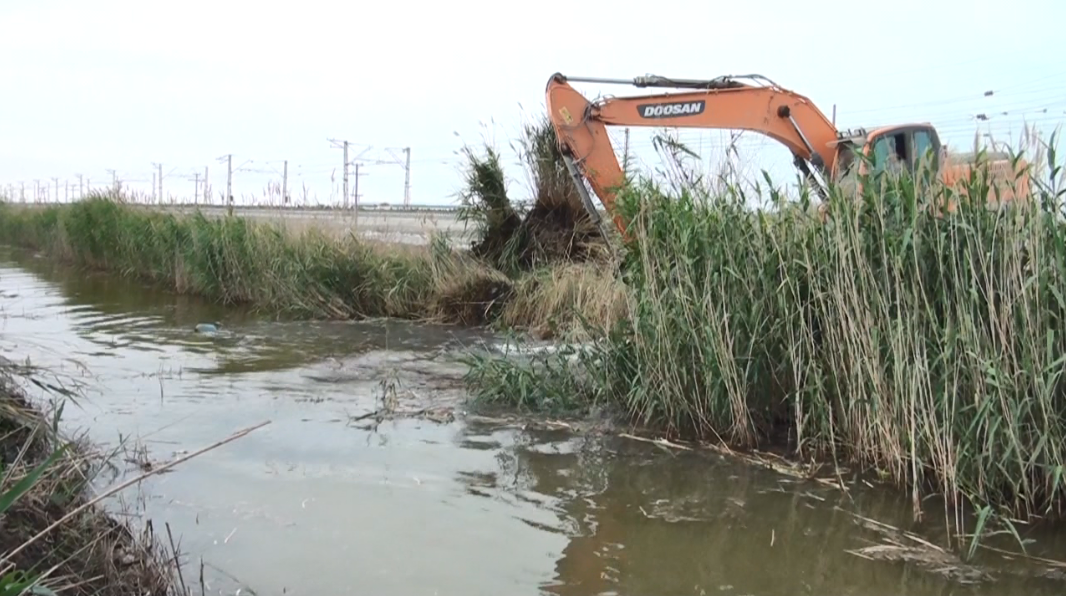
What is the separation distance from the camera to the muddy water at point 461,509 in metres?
3.72

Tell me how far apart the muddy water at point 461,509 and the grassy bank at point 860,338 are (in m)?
0.34

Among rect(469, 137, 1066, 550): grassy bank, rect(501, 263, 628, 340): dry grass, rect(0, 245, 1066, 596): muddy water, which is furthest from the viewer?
rect(501, 263, 628, 340): dry grass

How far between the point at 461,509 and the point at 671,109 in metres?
6.38

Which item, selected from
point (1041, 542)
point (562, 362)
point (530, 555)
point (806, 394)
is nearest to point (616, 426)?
point (562, 362)

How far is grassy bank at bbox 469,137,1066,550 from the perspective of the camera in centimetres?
423

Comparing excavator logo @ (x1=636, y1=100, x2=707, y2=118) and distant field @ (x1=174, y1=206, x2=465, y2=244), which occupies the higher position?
excavator logo @ (x1=636, y1=100, x2=707, y2=118)

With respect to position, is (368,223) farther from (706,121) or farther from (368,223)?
(706,121)

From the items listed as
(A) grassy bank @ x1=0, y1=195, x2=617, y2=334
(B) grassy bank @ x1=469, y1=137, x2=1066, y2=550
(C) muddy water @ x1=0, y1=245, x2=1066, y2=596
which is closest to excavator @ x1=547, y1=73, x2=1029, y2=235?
(A) grassy bank @ x1=0, y1=195, x2=617, y2=334

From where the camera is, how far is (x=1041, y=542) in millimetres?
4098

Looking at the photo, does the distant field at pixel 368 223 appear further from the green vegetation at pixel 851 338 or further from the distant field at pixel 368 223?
the green vegetation at pixel 851 338

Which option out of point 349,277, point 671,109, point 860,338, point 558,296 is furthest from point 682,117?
point 860,338

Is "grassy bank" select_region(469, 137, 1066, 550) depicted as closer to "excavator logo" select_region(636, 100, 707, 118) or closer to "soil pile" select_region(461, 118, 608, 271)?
"excavator logo" select_region(636, 100, 707, 118)

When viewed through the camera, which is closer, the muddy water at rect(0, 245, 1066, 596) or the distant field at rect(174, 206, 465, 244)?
the muddy water at rect(0, 245, 1066, 596)

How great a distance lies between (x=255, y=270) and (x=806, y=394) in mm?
9645
